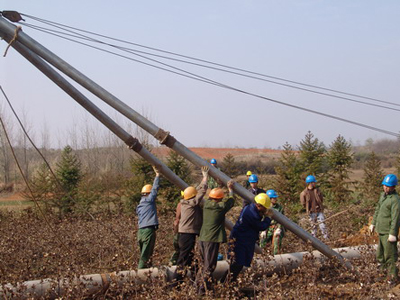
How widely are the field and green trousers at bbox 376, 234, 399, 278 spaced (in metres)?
0.18

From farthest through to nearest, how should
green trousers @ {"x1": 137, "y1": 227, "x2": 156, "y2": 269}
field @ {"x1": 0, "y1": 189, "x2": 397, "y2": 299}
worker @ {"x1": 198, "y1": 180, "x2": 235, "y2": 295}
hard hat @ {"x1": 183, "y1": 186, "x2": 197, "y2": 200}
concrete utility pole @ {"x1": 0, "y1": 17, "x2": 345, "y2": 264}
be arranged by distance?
green trousers @ {"x1": 137, "y1": 227, "x2": 156, "y2": 269} < hard hat @ {"x1": 183, "y1": 186, "x2": 197, "y2": 200} < worker @ {"x1": 198, "y1": 180, "x2": 235, "y2": 295} < concrete utility pole @ {"x1": 0, "y1": 17, "x2": 345, "y2": 264} < field @ {"x1": 0, "y1": 189, "x2": 397, "y2": 299}

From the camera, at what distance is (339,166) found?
1845 centimetres

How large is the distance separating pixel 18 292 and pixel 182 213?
267 cm

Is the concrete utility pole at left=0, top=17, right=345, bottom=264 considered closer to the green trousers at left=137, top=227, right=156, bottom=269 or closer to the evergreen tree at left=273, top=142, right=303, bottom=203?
the green trousers at left=137, top=227, right=156, bottom=269

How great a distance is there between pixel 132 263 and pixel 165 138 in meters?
3.05

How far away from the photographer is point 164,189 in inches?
696

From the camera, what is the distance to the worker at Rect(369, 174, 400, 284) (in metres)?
7.54

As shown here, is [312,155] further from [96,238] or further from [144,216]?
[144,216]

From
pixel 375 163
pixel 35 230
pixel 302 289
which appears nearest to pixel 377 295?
pixel 302 289

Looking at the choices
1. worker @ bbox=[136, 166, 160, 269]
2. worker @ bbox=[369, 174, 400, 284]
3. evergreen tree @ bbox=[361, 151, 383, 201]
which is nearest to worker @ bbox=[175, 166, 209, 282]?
worker @ bbox=[136, 166, 160, 269]

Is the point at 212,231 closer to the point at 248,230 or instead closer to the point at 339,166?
the point at 248,230

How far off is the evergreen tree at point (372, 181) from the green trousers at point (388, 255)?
395 inches

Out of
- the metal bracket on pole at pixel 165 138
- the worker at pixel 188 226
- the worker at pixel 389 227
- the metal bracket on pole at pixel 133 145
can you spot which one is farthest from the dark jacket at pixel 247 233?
the worker at pixel 389 227

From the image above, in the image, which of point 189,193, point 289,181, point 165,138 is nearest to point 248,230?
point 189,193
